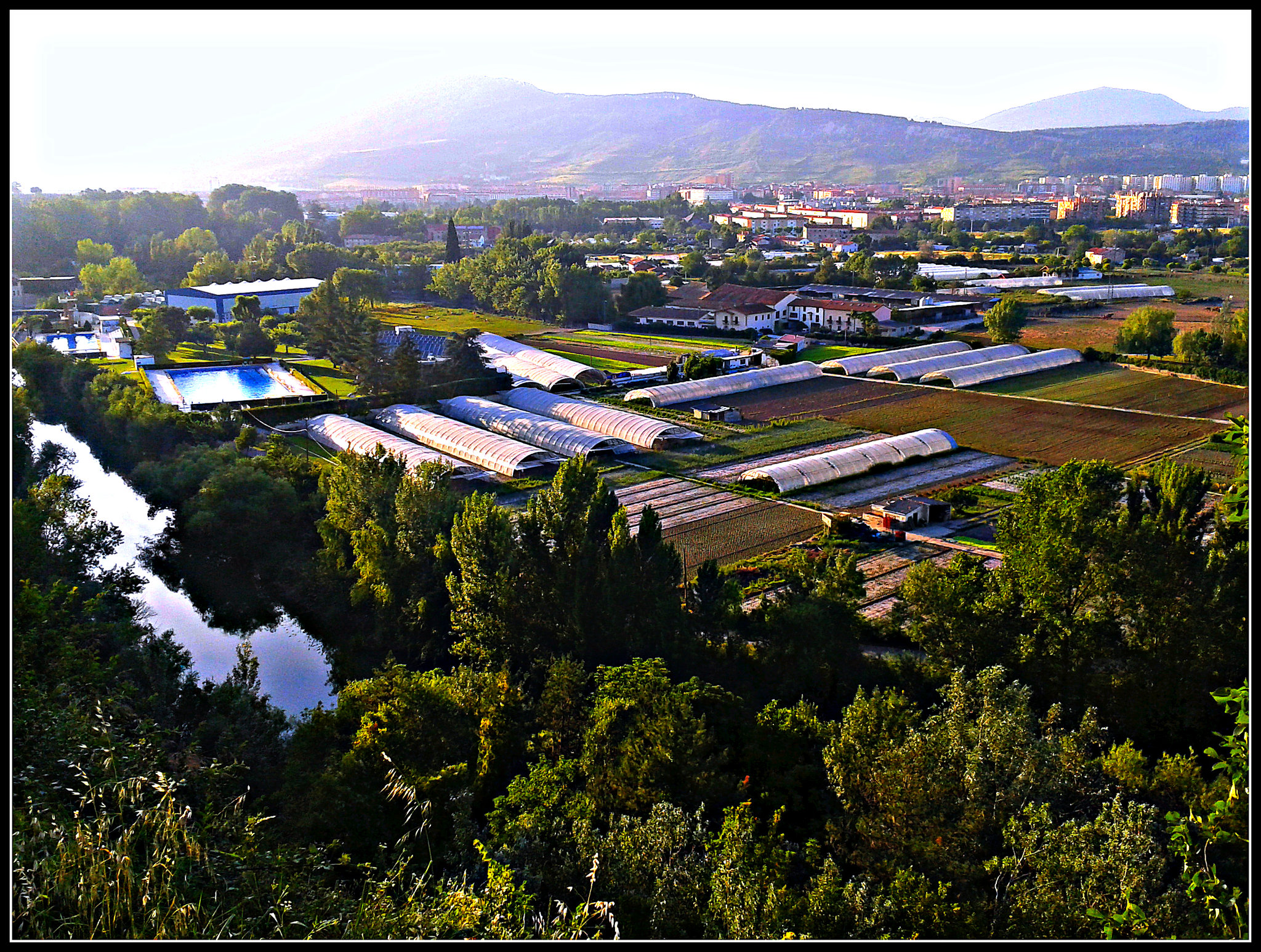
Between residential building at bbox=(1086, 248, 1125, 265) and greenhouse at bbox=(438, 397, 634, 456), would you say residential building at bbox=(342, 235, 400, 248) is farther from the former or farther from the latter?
greenhouse at bbox=(438, 397, 634, 456)

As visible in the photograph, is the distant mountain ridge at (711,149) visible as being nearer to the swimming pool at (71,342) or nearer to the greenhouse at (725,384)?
the swimming pool at (71,342)

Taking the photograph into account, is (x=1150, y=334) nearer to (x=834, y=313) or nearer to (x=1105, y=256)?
(x=834, y=313)

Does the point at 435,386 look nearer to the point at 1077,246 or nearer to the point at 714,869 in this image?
the point at 714,869

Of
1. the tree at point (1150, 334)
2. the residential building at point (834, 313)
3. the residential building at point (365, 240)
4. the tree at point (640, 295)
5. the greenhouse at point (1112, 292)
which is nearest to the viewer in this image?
the tree at point (1150, 334)

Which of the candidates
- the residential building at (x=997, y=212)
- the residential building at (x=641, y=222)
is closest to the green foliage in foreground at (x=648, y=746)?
the residential building at (x=641, y=222)

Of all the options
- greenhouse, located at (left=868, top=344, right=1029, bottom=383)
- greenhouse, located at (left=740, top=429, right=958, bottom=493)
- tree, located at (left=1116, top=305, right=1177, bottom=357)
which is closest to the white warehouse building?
greenhouse, located at (left=868, top=344, right=1029, bottom=383)

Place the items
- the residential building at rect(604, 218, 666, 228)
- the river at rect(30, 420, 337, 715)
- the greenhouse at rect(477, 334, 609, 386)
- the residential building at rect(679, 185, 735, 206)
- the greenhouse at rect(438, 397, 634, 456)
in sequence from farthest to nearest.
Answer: the residential building at rect(679, 185, 735, 206)
the residential building at rect(604, 218, 666, 228)
the greenhouse at rect(477, 334, 609, 386)
the greenhouse at rect(438, 397, 634, 456)
the river at rect(30, 420, 337, 715)

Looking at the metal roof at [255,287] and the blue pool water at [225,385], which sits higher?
the metal roof at [255,287]
